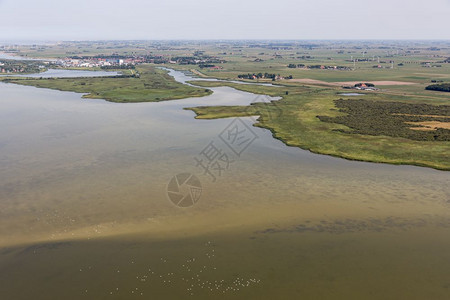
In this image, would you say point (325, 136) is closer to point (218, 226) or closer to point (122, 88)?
point (218, 226)

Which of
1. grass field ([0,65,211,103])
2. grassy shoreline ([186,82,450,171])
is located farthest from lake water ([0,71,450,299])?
grass field ([0,65,211,103])

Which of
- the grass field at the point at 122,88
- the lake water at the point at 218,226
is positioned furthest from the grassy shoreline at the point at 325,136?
the grass field at the point at 122,88

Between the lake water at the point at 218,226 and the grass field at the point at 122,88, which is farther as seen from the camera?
the grass field at the point at 122,88

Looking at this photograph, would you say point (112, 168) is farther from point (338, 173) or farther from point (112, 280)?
→ point (338, 173)

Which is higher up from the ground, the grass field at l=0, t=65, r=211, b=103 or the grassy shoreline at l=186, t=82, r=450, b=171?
the grass field at l=0, t=65, r=211, b=103

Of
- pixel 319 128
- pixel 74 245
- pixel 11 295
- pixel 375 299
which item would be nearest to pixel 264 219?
pixel 375 299

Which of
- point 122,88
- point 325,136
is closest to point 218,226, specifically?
point 325,136

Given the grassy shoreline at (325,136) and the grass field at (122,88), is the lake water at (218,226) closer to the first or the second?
the grassy shoreline at (325,136)

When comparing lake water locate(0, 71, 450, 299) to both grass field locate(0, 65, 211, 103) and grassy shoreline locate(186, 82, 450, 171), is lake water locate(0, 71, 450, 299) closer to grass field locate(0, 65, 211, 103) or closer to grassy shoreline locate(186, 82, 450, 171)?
grassy shoreline locate(186, 82, 450, 171)

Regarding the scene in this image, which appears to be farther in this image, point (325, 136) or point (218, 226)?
point (325, 136)
